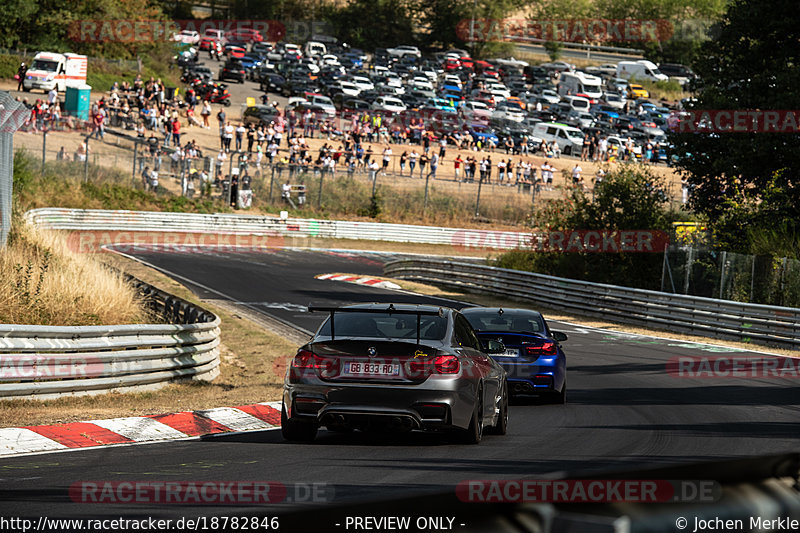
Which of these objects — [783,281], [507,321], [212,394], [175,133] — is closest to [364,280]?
[783,281]

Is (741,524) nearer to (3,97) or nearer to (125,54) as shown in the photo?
(3,97)

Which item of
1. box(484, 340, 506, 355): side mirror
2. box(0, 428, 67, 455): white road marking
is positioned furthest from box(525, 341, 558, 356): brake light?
box(0, 428, 67, 455): white road marking

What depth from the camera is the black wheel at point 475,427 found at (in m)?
10.2

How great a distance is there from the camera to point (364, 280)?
37.1 meters

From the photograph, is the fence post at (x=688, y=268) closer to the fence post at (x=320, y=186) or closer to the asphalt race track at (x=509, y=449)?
the asphalt race track at (x=509, y=449)

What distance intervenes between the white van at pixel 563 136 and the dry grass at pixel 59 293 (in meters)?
52.5

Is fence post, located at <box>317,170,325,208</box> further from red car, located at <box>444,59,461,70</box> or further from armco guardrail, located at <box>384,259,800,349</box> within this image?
red car, located at <box>444,59,461,70</box>

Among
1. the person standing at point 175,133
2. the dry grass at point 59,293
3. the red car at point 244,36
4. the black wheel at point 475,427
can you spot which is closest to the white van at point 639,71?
the red car at point 244,36

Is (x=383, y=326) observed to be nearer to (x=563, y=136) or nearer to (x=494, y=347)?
(x=494, y=347)

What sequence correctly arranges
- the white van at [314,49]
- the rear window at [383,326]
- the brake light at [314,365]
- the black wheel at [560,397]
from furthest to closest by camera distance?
the white van at [314,49] → the black wheel at [560,397] → the rear window at [383,326] → the brake light at [314,365]

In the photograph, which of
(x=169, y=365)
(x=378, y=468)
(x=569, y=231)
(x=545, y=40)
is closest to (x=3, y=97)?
(x=169, y=365)

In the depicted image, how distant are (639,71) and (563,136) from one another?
35137mm

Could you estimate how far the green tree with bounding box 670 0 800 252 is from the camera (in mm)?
31250

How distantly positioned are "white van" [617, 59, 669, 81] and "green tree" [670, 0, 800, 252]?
2642 inches
